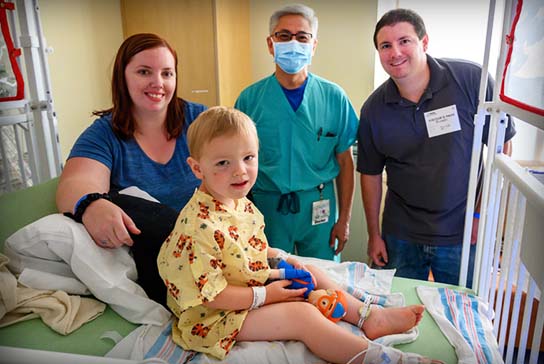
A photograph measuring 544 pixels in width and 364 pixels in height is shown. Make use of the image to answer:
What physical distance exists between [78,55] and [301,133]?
172 centimetres

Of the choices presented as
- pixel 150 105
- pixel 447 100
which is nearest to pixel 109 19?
pixel 150 105

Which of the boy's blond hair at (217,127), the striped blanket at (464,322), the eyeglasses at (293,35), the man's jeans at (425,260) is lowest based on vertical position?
the man's jeans at (425,260)

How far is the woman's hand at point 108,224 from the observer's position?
3.92 ft

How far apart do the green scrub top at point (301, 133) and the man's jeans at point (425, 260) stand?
44cm

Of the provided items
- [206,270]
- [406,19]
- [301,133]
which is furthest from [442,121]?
[206,270]

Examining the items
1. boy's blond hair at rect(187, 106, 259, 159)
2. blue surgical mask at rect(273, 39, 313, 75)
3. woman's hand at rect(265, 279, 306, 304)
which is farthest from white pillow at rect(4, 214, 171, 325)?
blue surgical mask at rect(273, 39, 313, 75)

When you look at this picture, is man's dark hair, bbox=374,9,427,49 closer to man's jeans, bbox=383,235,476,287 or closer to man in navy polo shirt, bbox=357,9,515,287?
man in navy polo shirt, bbox=357,9,515,287

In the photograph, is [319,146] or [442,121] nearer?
[442,121]

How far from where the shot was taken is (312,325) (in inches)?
42.5

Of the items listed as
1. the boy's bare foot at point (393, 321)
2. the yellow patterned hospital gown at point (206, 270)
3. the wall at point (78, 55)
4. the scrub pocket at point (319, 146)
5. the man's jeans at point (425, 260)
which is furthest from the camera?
the wall at point (78, 55)

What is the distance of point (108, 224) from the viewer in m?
1.19

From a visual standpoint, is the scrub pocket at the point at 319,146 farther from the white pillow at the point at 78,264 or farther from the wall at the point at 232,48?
the wall at the point at 232,48

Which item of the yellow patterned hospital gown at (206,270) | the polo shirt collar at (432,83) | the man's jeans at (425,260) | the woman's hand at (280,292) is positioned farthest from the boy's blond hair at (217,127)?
the man's jeans at (425,260)

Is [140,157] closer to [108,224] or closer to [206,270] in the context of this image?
[108,224]
